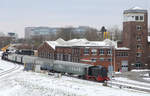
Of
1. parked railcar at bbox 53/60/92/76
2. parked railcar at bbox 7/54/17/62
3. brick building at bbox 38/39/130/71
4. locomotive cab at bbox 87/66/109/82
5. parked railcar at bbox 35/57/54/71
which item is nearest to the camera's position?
locomotive cab at bbox 87/66/109/82

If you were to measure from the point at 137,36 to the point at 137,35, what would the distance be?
0.87 ft

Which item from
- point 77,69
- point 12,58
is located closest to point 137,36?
point 77,69

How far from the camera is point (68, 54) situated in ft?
260

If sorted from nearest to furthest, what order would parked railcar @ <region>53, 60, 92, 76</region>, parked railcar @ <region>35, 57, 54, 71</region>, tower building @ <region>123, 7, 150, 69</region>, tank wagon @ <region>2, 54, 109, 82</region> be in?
tank wagon @ <region>2, 54, 109, 82</region>
parked railcar @ <region>53, 60, 92, 76</region>
parked railcar @ <region>35, 57, 54, 71</region>
tower building @ <region>123, 7, 150, 69</region>

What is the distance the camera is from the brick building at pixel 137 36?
73500mm

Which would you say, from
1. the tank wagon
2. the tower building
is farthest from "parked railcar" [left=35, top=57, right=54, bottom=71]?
the tower building

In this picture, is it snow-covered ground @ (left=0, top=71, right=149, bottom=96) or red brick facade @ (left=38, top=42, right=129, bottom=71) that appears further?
red brick facade @ (left=38, top=42, right=129, bottom=71)

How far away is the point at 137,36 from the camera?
243 feet

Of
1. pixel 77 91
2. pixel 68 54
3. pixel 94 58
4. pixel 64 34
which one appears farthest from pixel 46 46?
pixel 64 34

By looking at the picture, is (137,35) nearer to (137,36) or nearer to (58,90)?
(137,36)

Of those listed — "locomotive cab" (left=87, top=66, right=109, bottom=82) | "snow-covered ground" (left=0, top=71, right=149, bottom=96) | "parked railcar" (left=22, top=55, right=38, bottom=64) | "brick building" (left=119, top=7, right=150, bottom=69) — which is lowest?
"snow-covered ground" (left=0, top=71, right=149, bottom=96)

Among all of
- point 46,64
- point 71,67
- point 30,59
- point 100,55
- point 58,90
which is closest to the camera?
point 58,90

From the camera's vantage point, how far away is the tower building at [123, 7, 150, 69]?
73.5 m

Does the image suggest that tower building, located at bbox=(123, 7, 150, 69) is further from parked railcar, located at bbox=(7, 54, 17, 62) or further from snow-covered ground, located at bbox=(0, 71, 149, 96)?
parked railcar, located at bbox=(7, 54, 17, 62)
